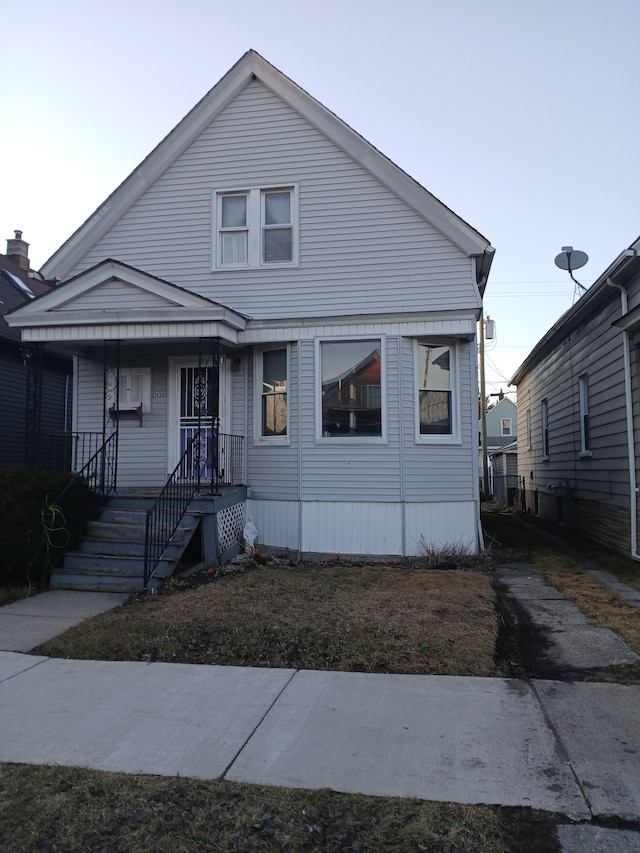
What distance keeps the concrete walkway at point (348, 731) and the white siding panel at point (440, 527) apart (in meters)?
5.47

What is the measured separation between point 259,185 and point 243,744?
9831mm

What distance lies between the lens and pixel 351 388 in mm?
11281

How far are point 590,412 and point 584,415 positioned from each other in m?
0.55

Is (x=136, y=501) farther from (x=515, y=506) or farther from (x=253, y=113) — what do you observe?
(x=515, y=506)

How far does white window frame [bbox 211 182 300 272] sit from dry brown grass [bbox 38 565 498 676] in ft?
18.6

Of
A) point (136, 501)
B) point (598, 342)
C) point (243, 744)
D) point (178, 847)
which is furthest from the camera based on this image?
point (598, 342)

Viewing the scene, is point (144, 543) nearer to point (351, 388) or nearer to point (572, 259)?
point (351, 388)

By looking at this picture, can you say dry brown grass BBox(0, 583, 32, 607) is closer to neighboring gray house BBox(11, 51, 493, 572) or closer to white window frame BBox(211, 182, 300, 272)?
neighboring gray house BBox(11, 51, 493, 572)

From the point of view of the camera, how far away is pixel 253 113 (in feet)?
39.6

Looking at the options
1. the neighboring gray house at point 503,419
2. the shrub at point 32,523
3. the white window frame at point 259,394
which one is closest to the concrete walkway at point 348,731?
the shrub at point 32,523

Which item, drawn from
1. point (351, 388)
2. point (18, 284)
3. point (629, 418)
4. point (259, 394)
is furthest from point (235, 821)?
point (18, 284)

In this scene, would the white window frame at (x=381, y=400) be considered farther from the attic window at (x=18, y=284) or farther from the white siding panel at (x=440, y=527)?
the attic window at (x=18, y=284)

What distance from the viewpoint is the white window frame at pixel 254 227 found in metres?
11.7

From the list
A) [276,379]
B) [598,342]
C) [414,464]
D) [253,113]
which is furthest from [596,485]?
[253,113]
